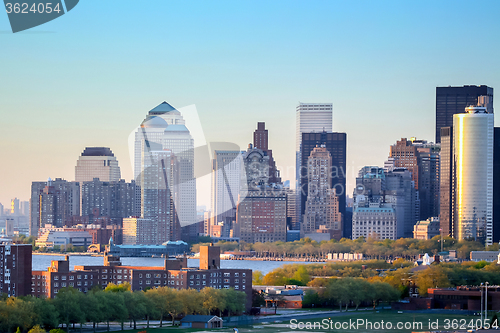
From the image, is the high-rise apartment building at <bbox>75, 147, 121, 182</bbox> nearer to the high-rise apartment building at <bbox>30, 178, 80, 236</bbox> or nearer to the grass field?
the high-rise apartment building at <bbox>30, 178, 80, 236</bbox>

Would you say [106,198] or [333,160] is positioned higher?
[333,160]

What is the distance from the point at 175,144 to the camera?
281 feet

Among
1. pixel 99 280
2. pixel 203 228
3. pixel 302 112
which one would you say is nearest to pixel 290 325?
pixel 99 280

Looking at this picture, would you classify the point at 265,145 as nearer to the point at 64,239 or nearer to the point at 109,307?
the point at 64,239

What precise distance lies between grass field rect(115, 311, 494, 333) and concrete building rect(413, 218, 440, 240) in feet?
188

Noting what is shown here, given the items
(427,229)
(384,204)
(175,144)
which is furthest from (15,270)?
(384,204)

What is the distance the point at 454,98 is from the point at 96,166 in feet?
125

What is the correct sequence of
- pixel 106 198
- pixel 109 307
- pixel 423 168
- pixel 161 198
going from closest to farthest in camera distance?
pixel 109 307 → pixel 161 198 → pixel 423 168 → pixel 106 198

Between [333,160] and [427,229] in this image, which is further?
[333,160]

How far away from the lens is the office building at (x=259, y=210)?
9550cm

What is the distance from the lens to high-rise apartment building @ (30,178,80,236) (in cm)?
10938
